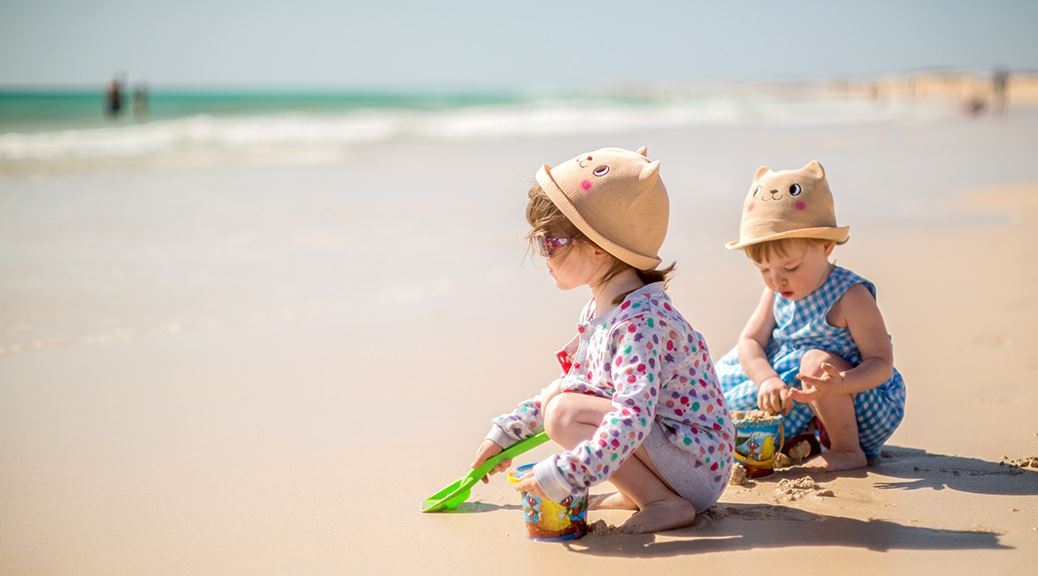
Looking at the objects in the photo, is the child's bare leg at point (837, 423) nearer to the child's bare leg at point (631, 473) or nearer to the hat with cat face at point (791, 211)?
the hat with cat face at point (791, 211)

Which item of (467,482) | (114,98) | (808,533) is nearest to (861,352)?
(808,533)

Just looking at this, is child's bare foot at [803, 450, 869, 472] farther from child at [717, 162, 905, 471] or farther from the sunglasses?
the sunglasses

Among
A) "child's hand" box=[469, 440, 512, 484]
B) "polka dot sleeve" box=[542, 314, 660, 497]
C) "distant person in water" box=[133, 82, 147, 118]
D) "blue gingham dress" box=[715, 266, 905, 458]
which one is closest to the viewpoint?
"polka dot sleeve" box=[542, 314, 660, 497]

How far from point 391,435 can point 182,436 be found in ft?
2.38

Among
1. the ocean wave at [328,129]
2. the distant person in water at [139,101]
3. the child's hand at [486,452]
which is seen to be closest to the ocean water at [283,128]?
the ocean wave at [328,129]

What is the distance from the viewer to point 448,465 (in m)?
3.19

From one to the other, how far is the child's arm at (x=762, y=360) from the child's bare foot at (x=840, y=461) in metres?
0.21

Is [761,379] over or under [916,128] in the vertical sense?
under

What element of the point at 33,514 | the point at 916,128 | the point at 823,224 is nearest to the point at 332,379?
the point at 33,514

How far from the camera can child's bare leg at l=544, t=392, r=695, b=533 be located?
2.46m

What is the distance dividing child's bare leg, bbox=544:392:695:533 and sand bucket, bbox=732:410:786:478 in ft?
1.52

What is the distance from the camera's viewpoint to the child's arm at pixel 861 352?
113 inches

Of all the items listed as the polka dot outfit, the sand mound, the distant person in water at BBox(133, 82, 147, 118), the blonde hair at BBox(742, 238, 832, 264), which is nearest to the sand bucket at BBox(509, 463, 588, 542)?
the polka dot outfit

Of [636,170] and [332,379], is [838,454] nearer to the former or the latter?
[636,170]
